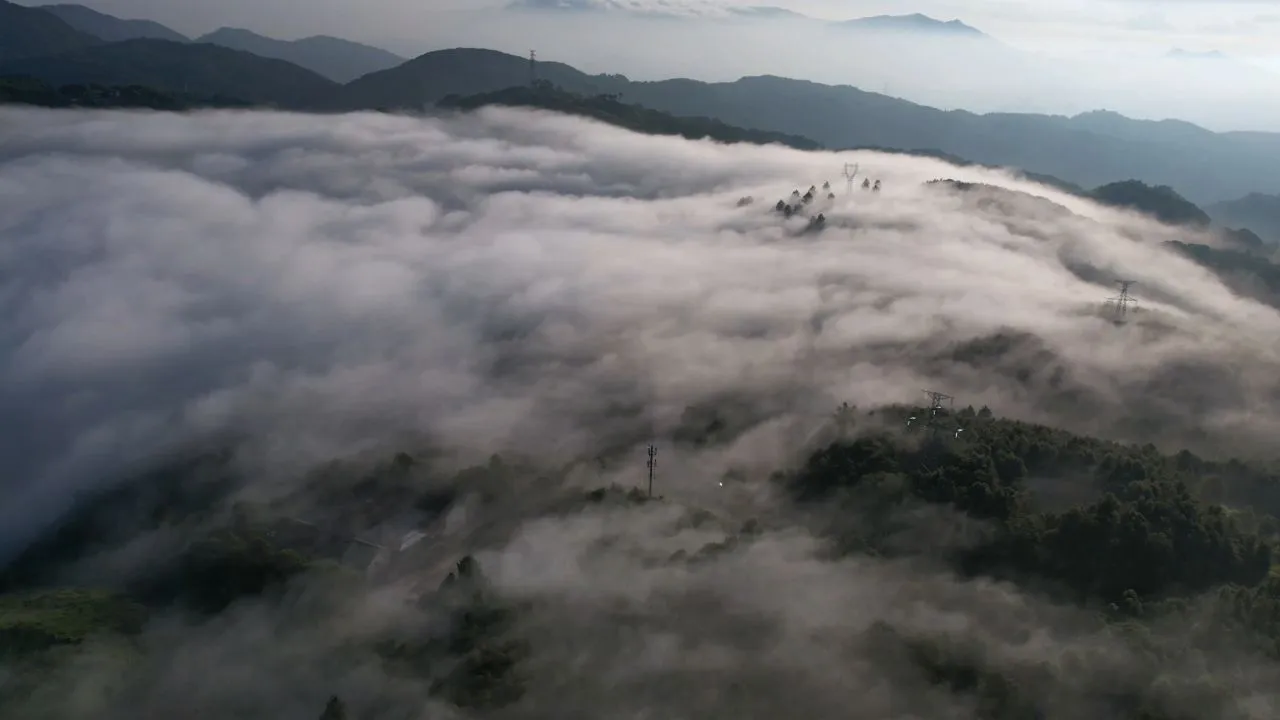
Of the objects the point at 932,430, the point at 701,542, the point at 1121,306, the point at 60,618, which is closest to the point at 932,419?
the point at 932,430

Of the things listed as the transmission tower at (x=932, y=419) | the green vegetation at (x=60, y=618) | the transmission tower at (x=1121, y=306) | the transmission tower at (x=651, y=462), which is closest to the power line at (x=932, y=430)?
the transmission tower at (x=932, y=419)

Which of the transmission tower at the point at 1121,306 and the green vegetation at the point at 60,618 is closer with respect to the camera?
the green vegetation at the point at 60,618

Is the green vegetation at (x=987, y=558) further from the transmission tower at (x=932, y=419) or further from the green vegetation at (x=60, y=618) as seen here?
the transmission tower at (x=932, y=419)

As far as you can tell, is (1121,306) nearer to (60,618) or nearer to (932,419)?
(932,419)

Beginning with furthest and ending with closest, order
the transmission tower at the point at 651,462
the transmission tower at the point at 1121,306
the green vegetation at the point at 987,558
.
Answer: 1. the transmission tower at the point at 1121,306
2. the transmission tower at the point at 651,462
3. the green vegetation at the point at 987,558

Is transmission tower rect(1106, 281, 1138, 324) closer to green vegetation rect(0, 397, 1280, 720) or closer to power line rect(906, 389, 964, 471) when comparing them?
green vegetation rect(0, 397, 1280, 720)

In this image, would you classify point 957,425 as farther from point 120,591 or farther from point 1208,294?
point 1208,294

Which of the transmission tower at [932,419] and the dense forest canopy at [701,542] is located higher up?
the transmission tower at [932,419]

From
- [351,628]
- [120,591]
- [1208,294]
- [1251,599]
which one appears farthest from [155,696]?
[1208,294]

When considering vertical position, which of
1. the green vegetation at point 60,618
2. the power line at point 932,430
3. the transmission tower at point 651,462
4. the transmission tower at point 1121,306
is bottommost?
the green vegetation at point 60,618

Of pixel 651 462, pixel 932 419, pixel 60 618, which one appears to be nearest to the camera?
pixel 60 618

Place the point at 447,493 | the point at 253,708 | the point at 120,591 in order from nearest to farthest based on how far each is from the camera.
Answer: the point at 253,708 → the point at 120,591 → the point at 447,493
